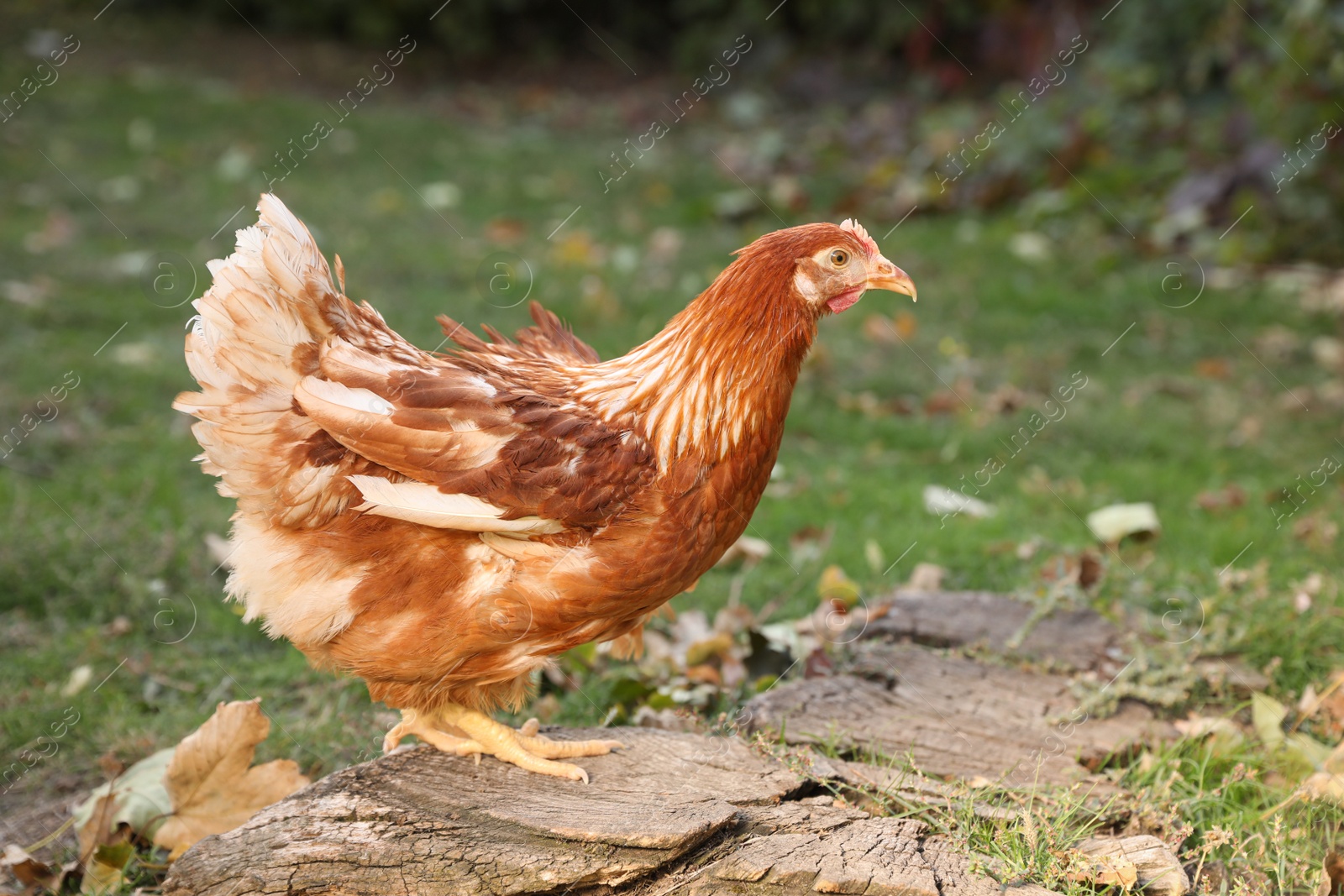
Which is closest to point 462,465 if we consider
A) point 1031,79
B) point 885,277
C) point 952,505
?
point 885,277

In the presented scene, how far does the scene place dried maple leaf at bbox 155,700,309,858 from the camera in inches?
125

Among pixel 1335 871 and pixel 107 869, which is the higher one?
pixel 1335 871

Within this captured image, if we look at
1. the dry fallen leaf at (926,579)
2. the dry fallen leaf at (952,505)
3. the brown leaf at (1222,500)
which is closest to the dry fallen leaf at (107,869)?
the dry fallen leaf at (926,579)

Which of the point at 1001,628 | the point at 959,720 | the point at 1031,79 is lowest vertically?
the point at 959,720

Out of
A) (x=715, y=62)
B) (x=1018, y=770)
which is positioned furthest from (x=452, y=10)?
(x=1018, y=770)

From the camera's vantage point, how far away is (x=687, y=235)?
29.5ft

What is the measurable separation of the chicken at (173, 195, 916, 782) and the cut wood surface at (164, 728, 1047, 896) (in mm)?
315

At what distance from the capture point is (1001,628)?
4.09 meters

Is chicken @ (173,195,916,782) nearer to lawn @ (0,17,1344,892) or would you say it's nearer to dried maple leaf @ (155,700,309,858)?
dried maple leaf @ (155,700,309,858)

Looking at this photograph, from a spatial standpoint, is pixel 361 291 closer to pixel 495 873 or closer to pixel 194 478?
pixel 194 478

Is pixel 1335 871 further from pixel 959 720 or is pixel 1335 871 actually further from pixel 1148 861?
pixel 959 720

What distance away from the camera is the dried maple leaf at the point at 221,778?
317 centimetres

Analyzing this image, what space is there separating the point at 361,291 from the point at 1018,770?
555 cm

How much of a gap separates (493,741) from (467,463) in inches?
31.7
